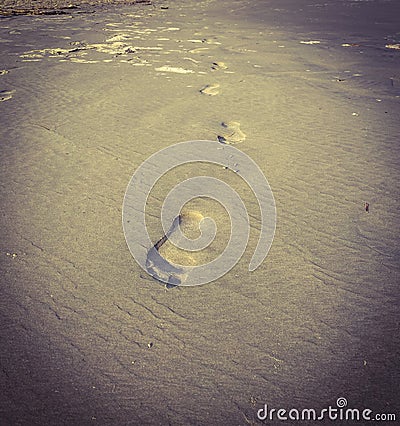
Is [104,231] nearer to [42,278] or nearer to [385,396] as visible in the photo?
[42,278]

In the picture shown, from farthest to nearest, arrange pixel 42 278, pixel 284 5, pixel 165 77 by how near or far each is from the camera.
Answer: pixel 284 5 → pixel 165 77 → pixel 42 278

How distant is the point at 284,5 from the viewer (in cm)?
1184

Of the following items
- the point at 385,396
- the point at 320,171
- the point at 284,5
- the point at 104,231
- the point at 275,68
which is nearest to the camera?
the point at 385,396

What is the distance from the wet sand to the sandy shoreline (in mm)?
5412

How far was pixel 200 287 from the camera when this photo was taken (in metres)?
2.59

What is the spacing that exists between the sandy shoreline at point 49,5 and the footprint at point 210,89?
7.00m

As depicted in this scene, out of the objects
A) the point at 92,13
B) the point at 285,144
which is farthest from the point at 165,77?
the point at 92,13

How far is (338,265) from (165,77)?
436 cm

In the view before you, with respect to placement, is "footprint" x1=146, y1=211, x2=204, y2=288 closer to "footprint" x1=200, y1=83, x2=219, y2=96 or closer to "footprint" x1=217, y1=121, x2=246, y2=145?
"footprint" x1=217, y1=121, x2=246, y2=145

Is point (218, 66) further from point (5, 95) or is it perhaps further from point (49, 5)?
point (49, 5)

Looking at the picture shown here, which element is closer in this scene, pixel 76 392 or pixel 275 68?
pixel 76 392

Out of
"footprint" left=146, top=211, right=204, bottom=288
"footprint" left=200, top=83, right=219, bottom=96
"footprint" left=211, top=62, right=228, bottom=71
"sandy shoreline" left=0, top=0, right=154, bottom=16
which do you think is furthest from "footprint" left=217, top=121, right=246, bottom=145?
"sandy shoreline" left=0, top=0, right=154, bottom=16

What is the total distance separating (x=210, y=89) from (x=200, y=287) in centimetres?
374

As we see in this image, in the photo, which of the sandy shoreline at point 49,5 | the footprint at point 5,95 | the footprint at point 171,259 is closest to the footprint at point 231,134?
the footprint at point 171,259
